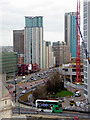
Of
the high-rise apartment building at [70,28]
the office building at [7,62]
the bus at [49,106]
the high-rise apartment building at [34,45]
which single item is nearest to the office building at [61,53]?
the high-rise apartment building at [34,45]

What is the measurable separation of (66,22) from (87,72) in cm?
1937

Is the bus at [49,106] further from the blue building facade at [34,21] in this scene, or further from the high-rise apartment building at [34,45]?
the blue building facade at [34,21]

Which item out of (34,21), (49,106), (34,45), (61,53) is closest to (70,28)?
Result: (61,53)

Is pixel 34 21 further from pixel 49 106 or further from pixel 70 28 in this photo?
pixel 70 28

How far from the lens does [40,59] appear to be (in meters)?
11.2

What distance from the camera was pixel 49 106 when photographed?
3529mm

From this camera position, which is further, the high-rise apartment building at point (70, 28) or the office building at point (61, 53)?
the high-rise apartment building at point (70, 28)

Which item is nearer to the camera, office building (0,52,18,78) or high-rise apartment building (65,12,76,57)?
office building (0,52,18,78)

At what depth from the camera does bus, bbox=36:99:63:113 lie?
134 inches

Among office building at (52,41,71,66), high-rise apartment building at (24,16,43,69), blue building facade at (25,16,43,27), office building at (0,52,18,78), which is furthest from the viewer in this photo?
office building at (52,41,71,66)

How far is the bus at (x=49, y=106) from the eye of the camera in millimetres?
3395

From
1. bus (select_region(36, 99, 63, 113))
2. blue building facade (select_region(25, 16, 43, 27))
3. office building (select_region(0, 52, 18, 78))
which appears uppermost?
blue building facade (select_region(25, 16, 43, 27))

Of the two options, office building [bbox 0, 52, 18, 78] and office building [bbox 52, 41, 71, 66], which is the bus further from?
office building [bbox 52, 41, 71, 66]

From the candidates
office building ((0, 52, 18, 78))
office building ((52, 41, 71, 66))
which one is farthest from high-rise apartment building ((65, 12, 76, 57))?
office building ((0, 52, 18, 78))
